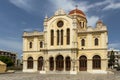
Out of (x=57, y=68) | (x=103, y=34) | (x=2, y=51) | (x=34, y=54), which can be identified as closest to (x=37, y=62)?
(x=34, y=54)

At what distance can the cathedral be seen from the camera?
43344 millimetres

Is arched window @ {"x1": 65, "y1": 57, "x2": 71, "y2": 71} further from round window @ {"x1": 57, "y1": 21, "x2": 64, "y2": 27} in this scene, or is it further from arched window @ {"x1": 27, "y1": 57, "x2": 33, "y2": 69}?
arched window @ {"x1": 27, "y1": 57, "x2": 33, "y2": 69}

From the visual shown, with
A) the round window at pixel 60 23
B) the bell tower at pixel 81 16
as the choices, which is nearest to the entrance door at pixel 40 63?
the round window at pixel 60 23

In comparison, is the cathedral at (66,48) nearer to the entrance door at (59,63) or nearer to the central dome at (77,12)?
the entrance door at (59,63)

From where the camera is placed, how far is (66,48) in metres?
44.6

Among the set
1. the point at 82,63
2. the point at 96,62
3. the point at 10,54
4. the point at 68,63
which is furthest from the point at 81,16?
the point at 10,54

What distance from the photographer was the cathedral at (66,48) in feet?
142

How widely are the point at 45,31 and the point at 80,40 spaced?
748cm

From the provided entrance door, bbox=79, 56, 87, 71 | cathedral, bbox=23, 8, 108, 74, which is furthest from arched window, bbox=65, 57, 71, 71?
entrance door, bbox=79, 56, 87, 71

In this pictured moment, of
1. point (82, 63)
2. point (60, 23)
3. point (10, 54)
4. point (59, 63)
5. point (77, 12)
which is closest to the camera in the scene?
point (82, 63)

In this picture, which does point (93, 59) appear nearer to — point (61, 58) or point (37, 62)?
point (61, 58)

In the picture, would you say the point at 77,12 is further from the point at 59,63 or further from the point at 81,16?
the point at 59,63

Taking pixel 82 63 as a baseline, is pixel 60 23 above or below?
above

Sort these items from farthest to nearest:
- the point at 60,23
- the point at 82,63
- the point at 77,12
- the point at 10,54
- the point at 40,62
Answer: the point at 10,54 < the point at 77,12 < the point at 40,62 < the point at 60,23 < the point at 82,63
